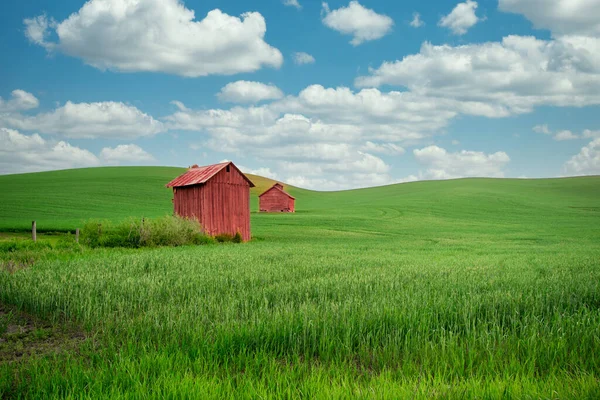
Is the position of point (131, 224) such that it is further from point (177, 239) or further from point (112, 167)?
point (112, 167)

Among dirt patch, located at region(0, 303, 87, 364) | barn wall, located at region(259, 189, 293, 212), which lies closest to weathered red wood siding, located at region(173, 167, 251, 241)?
dirt patch, located at region(0, 303, 87, 364)

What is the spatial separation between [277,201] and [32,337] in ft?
240

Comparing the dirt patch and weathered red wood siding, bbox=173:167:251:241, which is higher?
weathered red wood siding, bbox=173:167:251:241

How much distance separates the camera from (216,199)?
34688mm

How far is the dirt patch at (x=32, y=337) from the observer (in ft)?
24.8

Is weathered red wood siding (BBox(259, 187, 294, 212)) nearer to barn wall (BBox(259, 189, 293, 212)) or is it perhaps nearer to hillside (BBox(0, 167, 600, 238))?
barn wall (BBox(259, 189, 293, 212))

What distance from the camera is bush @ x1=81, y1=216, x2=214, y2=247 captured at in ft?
93.2

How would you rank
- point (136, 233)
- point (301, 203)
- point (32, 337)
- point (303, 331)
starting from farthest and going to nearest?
point (301, 203)
point (136, 233)
point (32, 337)
point (303, 331)

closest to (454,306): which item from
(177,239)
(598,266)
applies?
(598,266)

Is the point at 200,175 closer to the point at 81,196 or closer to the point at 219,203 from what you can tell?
the point at 219,203

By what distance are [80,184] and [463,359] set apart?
297ft

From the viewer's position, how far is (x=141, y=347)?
695 centimetres

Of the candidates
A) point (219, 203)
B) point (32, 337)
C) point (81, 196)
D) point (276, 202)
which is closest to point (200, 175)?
point (219, 203)

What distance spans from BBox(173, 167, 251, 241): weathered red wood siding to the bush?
133 inches
